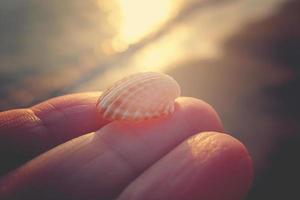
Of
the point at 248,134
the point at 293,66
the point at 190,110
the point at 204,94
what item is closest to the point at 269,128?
the point at 248,134

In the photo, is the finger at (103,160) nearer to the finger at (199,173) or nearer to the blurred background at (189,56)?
the finger at (199,173)

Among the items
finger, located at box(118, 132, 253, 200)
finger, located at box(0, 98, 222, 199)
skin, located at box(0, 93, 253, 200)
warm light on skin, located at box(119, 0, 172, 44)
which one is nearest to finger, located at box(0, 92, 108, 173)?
skin, located at box(0, 93, 253, 200)

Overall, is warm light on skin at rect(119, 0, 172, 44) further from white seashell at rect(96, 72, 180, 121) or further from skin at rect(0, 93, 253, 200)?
skin at rect(0, 93, 253, 200)

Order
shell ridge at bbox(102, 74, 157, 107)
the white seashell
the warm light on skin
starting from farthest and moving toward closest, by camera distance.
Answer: the warm light on skin → shell ridge at bbox(102, 74, 157, 107) → the white seashell

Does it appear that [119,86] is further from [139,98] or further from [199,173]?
[199,173]

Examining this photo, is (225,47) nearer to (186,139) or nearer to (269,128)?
(269,128)

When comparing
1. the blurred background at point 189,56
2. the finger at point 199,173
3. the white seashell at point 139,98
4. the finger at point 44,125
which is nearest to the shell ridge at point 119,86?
the white seashell at point 139,98
